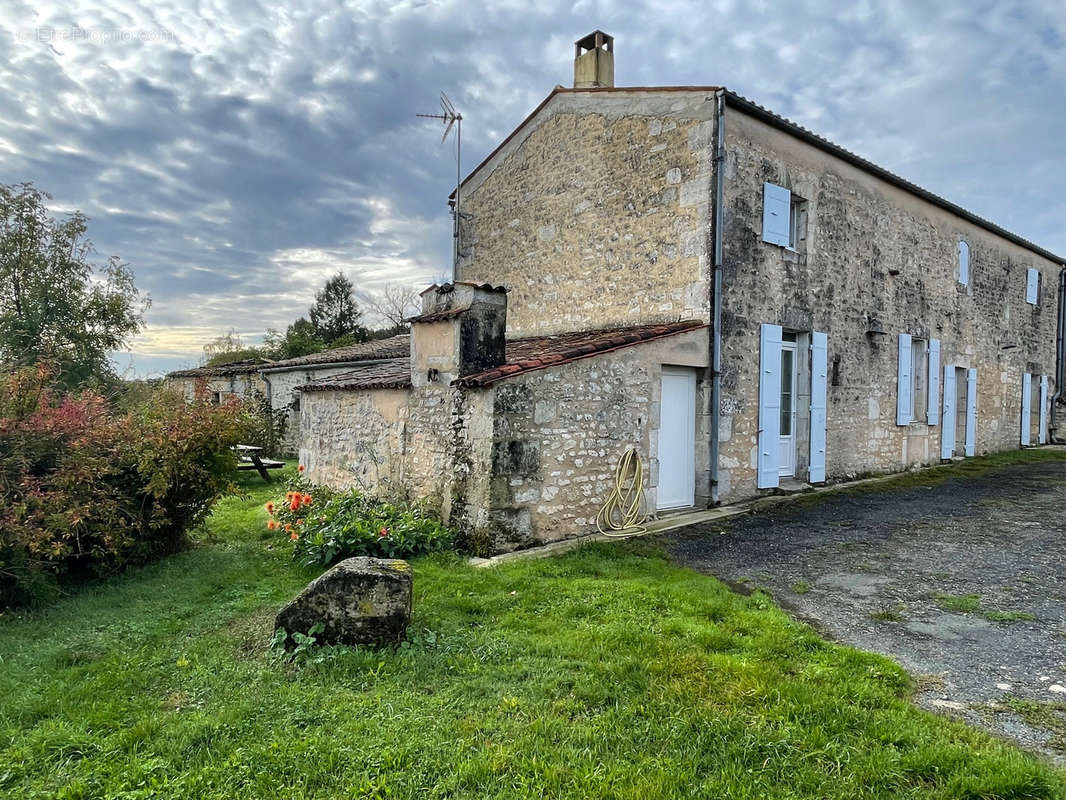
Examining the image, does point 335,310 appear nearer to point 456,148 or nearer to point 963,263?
point 456,148

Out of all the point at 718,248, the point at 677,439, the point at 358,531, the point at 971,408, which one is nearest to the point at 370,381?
the point at 358,531

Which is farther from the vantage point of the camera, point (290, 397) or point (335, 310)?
point (335, 310)

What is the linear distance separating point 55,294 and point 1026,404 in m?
25.3

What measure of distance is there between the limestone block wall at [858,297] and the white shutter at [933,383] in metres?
0.22

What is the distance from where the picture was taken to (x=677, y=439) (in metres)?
8.25

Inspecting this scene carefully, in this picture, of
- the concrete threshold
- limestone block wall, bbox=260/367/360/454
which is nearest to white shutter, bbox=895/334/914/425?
the concrete threshold

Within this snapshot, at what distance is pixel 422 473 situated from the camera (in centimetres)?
745

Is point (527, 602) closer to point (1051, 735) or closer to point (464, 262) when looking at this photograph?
point (1051, 735)

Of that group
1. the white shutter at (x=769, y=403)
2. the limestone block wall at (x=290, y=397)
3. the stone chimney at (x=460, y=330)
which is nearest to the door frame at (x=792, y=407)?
the white shutter at (x=769, y=403)

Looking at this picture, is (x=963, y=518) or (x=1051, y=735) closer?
(x=1051, y=735)

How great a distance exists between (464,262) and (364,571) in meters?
9.37

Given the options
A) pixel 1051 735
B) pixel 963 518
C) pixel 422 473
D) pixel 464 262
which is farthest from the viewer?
pixel 464 262

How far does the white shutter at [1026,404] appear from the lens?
1647 cm

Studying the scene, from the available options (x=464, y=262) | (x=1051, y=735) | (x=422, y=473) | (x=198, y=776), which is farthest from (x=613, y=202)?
(x=198, y=776)
